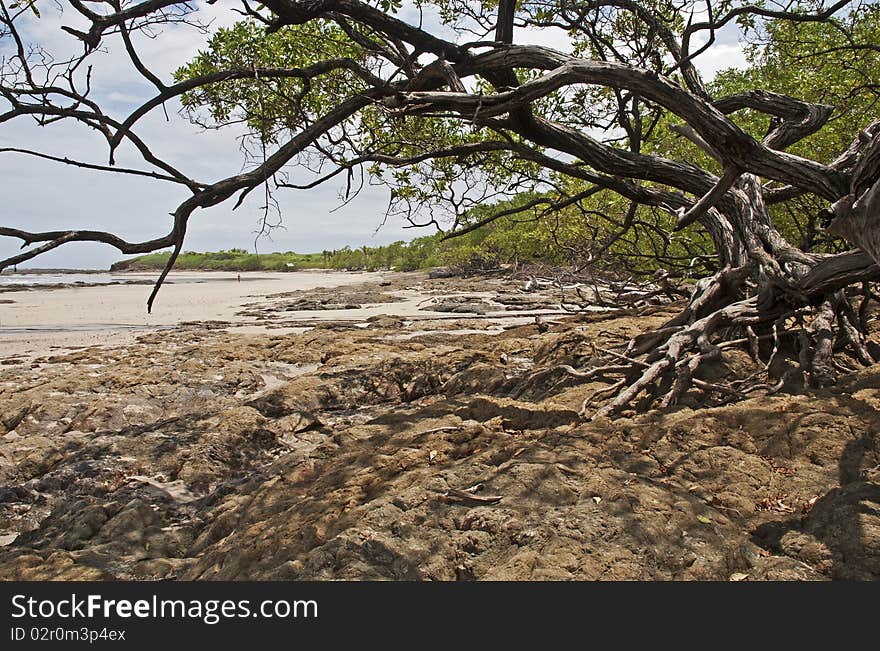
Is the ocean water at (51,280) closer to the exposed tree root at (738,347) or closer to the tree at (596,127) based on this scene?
the tree at (596,127)

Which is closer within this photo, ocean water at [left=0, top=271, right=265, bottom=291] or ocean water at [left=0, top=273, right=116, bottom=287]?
ocean water at [left=0, top=271, right=265, bottom=291]

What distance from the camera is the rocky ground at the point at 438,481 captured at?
2586 millimetres

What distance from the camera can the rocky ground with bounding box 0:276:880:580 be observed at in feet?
8.48

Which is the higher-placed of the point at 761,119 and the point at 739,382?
the point at 761,119

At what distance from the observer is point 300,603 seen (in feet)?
8.02

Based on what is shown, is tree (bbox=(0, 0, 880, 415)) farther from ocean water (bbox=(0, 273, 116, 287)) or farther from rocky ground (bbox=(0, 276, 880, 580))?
ocean water (bbox=(0, 273, 116, 287))

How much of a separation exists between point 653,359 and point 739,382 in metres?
0.72

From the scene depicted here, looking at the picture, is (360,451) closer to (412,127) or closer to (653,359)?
(653,359)

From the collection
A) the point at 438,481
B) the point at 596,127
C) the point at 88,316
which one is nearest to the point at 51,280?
the point at 88,316

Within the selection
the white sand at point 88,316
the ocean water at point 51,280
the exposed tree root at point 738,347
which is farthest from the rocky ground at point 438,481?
the ocean water at point 51,280

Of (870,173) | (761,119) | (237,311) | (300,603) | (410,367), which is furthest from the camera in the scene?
(237,311)

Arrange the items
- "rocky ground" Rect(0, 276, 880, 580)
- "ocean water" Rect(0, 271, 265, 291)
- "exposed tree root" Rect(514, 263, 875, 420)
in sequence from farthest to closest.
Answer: "ocean water" Rect(0, 271, 265, 291), "exposed tree root" Rect(514, 263, 875, 420), "rocky ground" Rect(0, 276, 880, 580)

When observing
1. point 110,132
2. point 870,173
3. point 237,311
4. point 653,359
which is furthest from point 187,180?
Answer: point 237,311

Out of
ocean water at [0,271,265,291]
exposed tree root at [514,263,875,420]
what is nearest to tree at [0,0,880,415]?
exposed tree root at [514,263,875,420]
